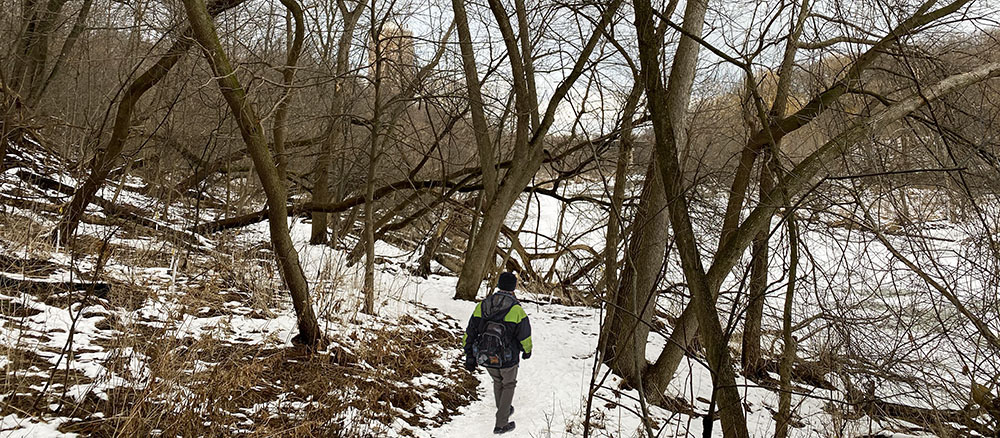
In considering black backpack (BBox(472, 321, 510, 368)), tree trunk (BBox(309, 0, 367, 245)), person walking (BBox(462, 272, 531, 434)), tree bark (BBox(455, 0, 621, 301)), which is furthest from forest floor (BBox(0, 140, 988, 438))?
tree trunk (BBox(309, 0, 367, 245))

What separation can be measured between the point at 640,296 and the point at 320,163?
702 centimetres

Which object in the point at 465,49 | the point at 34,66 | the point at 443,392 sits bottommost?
the point at 443,392

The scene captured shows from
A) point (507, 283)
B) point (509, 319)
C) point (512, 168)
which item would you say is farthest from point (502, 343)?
point (512, 168)

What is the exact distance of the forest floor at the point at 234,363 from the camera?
359 cm

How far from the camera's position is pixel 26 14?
6738mm

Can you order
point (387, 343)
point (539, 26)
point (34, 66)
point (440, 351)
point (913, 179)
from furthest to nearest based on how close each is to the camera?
point (539, 26) < point (34, 66) < point (440, 351) < point (387, 343) < point (913, 179)

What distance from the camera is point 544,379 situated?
6.35 metres

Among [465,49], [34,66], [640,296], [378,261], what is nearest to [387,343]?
[640,296]

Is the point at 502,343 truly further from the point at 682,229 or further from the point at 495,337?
the point at 682,229

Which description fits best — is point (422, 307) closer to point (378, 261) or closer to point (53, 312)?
point (378, 261)

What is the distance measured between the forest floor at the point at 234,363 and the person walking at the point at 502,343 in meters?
0.28

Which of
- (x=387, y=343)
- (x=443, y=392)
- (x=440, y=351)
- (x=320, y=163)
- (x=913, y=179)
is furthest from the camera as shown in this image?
(x=320, y=163)

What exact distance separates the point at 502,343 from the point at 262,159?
2.56 m

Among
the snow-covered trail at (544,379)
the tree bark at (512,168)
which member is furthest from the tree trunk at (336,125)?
the snow-covered trail at (544,379)
